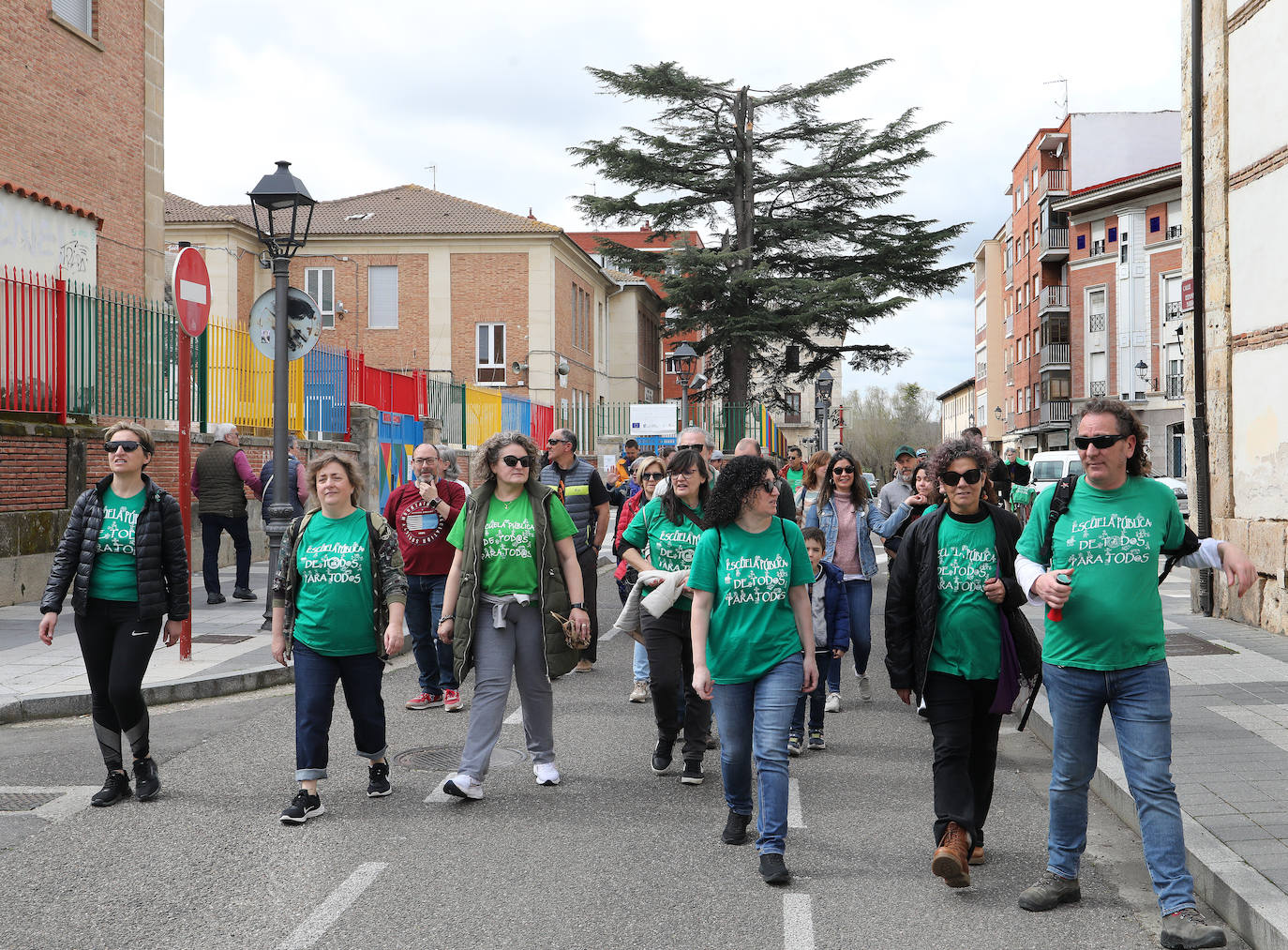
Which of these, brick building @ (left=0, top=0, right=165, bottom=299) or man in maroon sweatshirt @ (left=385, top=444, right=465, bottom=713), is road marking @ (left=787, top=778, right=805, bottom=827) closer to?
man in maroon sweatshirt @ (left=385, top=444, right=465, bottom=713)

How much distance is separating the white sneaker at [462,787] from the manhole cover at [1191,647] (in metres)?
6.77

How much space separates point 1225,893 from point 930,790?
186 centimetres

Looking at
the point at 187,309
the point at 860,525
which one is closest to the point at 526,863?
the point at 860,525

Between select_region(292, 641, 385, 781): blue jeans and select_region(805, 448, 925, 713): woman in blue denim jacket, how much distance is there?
3.25 metres

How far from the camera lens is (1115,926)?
169 inches

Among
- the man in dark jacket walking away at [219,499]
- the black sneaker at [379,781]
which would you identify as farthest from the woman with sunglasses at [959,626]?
the man in dark jacket walking away at [219,499]

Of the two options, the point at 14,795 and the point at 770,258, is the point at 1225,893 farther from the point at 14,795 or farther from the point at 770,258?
the point at 770,258

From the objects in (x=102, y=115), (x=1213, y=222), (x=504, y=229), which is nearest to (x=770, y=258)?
(x=504, y=229)

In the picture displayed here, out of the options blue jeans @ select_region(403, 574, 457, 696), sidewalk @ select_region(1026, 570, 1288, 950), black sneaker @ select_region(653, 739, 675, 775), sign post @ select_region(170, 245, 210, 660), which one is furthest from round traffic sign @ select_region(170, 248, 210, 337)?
sidewalk @ select_region(1026, 570, 1288, 950)

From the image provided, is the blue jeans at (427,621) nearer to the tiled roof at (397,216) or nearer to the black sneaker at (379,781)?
the black sneaker at (379,781)

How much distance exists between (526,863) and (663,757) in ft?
5.44

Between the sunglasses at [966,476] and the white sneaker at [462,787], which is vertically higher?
the sunglasses at [966,476]

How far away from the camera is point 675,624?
6445 mm

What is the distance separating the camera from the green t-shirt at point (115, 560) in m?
5.86
